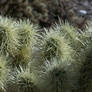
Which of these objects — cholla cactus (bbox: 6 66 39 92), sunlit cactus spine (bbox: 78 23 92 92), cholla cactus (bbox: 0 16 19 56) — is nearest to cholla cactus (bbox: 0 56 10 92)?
cholla cactus (bbox: 6 66 39 92)

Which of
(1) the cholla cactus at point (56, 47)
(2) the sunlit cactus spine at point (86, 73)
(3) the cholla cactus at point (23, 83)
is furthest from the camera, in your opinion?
(1) the cholla cactus at point (56, 47)

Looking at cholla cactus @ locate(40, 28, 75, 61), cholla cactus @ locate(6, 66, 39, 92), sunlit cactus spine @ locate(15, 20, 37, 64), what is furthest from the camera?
sunlit cactus spine @ locate(15, 20, 37, 64)

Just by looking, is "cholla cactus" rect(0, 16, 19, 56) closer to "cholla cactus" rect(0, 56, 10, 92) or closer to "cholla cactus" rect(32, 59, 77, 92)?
"cholla cactus" rect(0, 56, 10, 92)

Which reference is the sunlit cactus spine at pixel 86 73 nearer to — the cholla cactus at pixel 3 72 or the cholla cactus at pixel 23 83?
the cholla cactus at pixel 23 83

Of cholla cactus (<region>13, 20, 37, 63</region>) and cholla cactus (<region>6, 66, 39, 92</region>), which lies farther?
cholla cactus (<region>13, 20, 37, 63</region>)

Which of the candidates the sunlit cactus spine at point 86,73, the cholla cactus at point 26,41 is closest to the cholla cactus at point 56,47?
the cholla cactus at point 26,41

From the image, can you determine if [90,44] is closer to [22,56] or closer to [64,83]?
[64,83]

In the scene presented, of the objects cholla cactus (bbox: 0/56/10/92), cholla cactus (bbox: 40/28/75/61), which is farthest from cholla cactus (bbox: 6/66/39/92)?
cholla cactus (bbox: 40/28/75/61)

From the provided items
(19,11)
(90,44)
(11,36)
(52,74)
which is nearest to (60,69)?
(52,74)

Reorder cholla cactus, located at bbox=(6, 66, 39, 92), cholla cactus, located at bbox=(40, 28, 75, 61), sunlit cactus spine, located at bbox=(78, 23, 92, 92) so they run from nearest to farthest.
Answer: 1. sunlit cactus spine, located at bbox=(78, 23, 92, 92)
2. cholla cactus, located at bbox=(6, 66, 39, 92)
3. cholla cactus, located at bbox=(40, 28, 75, 61)

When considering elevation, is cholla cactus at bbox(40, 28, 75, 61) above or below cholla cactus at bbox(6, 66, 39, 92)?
above
